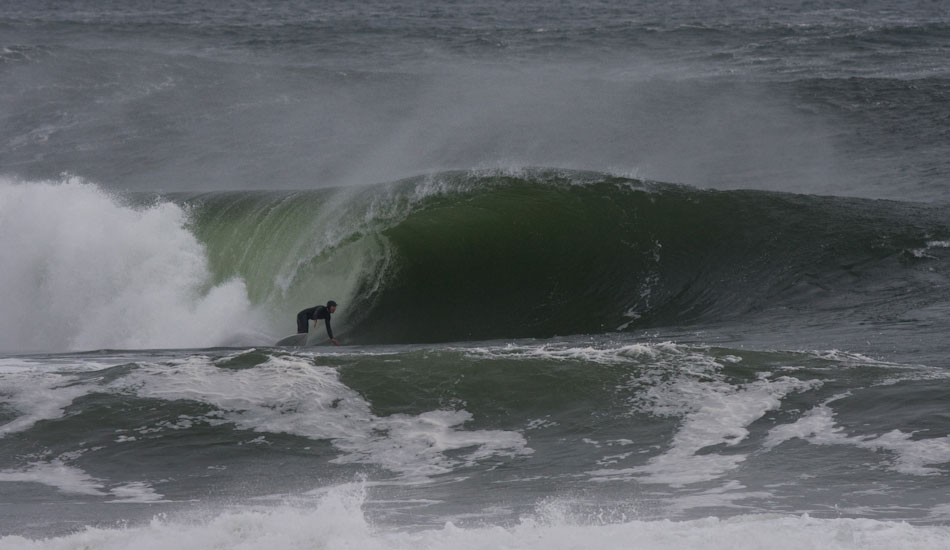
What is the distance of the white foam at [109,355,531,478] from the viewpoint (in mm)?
9016

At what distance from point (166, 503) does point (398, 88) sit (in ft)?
90.4

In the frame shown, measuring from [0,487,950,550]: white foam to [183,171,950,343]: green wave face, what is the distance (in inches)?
315

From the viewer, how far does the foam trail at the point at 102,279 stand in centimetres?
1595

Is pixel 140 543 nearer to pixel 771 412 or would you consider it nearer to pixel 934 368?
pixel 771 412

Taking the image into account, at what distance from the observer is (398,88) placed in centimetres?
3434

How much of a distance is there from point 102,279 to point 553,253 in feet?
22.7

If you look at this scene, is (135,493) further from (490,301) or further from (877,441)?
(490,301)

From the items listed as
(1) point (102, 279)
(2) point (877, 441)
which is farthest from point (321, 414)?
(1) point (102, 279)

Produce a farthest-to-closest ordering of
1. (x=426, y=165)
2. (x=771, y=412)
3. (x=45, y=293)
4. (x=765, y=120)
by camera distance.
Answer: (x=765, y=120), (x=426, y=165), (x=45, y=293), (x=771, y=412)

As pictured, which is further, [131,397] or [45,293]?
[45,293]

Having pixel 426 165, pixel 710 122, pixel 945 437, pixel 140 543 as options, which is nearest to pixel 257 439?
pixel 140 543

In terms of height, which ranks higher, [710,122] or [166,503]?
[710,122]

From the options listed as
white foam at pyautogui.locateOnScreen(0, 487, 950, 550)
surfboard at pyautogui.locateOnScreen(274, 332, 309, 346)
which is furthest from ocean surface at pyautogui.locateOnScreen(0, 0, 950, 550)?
surfboard at pyautogui.locateOnScreen(274, 332, 309, 346)

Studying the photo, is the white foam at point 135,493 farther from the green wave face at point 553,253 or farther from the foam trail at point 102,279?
the foam trail at point 102,279
